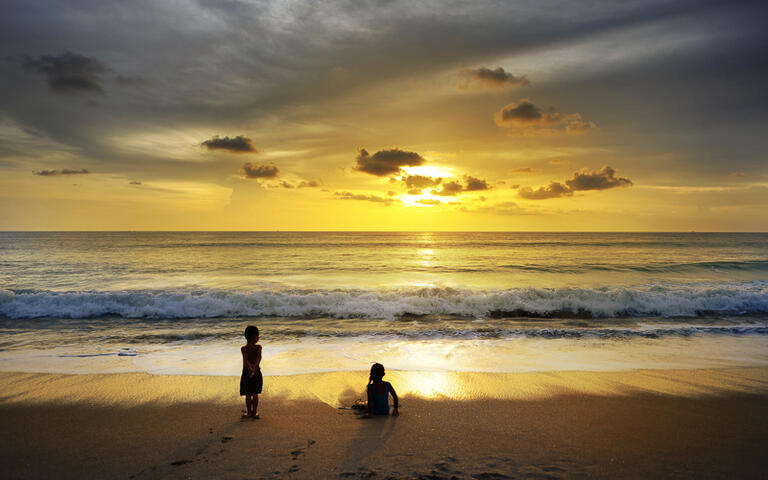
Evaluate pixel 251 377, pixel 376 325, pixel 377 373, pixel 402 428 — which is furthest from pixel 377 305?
pixel 402 428

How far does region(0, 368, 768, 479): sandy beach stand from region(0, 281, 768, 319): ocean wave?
818cm

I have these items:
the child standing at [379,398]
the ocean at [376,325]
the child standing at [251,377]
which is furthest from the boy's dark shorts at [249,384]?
the ocean at [376,325]

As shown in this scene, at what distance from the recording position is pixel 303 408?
6.48m

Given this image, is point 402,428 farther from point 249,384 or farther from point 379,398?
point 249,384

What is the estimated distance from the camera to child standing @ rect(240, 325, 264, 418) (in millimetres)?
6137

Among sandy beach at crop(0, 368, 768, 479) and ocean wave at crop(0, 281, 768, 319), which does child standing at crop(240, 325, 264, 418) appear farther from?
ocean wave at crop(0, 281, 768, 319)

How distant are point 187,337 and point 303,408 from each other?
759 cm

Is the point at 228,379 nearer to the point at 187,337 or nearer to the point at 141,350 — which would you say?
the point at 141,350

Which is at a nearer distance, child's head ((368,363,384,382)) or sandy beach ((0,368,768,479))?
sandy beach ((0,368,768,479))

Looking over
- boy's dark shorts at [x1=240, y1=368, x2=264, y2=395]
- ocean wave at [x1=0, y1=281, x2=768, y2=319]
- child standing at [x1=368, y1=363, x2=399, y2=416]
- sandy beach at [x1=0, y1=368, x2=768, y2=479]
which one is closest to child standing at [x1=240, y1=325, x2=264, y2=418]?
boy's dark shorts at [x1=240, y1=368, x2=264, y2=395]

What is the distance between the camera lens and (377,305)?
16734mm

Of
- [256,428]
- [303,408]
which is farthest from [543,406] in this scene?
[256,428]

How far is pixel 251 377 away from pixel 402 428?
2.56m

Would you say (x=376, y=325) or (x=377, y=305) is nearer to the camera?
(x=376, y=325)
